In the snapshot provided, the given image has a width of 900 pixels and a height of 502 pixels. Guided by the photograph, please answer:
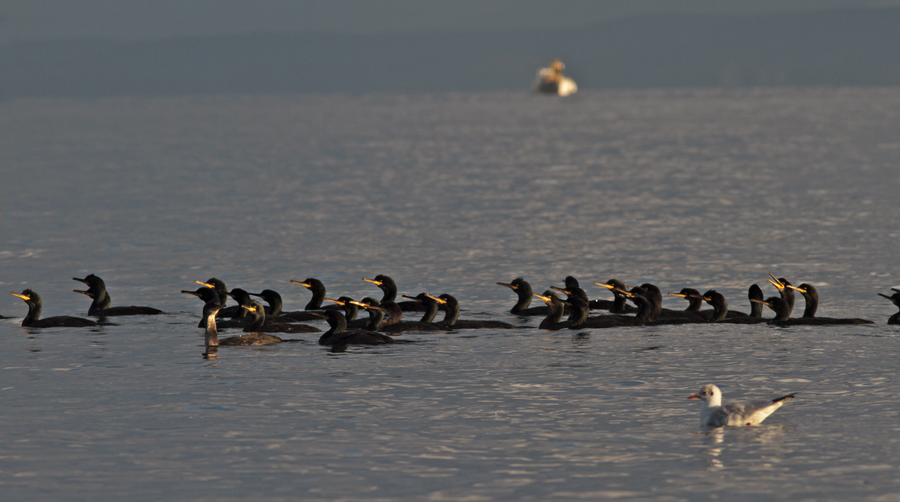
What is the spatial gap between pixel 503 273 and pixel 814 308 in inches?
419

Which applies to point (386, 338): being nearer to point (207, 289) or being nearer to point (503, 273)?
point (207, 289)

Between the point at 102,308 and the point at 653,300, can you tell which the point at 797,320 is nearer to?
Answer: the point at 653,300

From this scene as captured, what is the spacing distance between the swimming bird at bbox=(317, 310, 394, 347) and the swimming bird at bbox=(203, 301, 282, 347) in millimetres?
985

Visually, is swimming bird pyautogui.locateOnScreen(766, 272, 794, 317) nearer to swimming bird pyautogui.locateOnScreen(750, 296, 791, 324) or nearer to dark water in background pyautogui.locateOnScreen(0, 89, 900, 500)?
swimming bird pyautogui.locateOnScreen(750, 296, 791, 324)

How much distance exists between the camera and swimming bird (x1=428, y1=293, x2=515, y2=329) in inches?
919

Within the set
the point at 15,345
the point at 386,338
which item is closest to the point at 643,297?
the point at 386,338

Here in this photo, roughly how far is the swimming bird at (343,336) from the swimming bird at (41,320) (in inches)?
212

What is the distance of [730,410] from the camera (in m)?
15.5

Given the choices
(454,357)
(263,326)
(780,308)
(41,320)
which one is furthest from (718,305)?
(41,320)

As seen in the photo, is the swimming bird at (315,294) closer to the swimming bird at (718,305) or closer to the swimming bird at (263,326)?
the swimming bird at (263,326)

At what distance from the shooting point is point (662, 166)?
272 ft

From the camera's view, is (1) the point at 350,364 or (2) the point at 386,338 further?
(2) the point at 386,338

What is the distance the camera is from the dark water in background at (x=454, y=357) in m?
13.9

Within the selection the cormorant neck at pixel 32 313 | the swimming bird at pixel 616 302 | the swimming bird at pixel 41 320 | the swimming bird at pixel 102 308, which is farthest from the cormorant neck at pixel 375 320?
the cormorant neck at pixel 32 313
